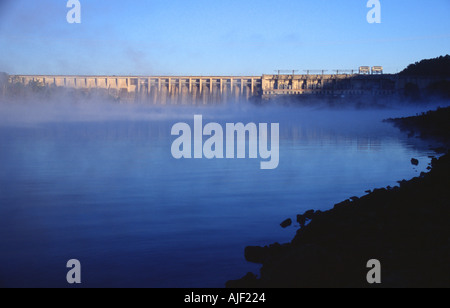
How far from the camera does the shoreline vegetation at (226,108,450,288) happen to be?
702 centimetres

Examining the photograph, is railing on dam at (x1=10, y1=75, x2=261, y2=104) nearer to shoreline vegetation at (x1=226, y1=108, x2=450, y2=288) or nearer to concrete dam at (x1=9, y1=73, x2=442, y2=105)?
concrete dam at (x1=9, y1=73, x2=442, y2=105)

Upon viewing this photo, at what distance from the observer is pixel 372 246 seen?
8141 millimetres

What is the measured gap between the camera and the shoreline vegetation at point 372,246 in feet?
23.0

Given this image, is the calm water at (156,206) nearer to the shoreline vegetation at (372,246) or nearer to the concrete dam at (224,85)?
the shoreline vegetation at (372,246)

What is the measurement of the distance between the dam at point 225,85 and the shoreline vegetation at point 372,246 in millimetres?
76620

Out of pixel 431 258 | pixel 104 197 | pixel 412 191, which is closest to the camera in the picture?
pixel 431 258

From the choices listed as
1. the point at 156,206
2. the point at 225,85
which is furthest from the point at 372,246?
the point at 225,85

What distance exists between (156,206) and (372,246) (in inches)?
290

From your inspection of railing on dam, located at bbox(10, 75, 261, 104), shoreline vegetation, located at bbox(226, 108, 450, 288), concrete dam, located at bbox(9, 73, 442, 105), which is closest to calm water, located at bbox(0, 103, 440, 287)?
shoreline vegetation, located at bbox(226, 108, 450, 288)

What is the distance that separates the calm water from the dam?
5862 cm

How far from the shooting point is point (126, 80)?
95.5 m

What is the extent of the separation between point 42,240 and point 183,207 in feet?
14.1

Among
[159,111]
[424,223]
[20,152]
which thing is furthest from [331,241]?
[159,111]

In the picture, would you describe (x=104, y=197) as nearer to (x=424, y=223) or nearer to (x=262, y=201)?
(x=262, y=201)
